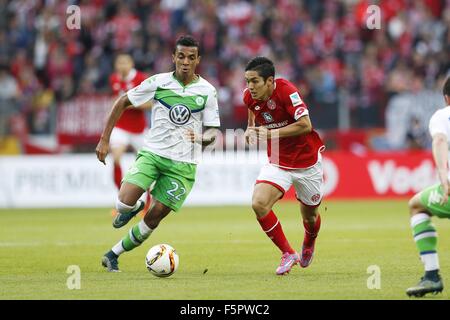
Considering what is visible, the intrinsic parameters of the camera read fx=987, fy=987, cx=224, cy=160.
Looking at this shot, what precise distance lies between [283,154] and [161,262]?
69.7 inches

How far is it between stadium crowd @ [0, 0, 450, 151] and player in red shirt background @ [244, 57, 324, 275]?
11.2 metres

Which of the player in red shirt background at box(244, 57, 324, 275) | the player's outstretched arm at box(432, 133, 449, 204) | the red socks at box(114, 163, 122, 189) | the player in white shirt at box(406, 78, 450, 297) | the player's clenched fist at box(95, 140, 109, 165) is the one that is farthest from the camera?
the red socks at box(114, 163, 122, 189)

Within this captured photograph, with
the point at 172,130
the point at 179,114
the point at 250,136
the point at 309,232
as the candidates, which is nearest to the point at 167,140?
the point at 172,130

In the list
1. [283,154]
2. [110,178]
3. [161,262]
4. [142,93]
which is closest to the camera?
[161,262]

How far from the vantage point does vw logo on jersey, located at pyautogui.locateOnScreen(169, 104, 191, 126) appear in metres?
10.2

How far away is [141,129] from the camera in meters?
17.8

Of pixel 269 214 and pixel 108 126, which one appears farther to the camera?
pixel 269 214

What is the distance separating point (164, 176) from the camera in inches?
403

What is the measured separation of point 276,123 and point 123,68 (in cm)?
727

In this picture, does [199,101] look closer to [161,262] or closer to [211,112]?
[211,112]

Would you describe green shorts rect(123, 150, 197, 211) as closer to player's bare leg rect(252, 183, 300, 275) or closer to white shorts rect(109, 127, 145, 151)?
player's bare leg rect(252, 183, 300, 275)

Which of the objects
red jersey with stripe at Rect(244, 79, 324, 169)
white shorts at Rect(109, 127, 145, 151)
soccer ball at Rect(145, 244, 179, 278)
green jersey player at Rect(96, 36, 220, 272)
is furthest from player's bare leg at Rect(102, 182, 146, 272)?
white shorts at Rect(109, 127, 145, 151)
